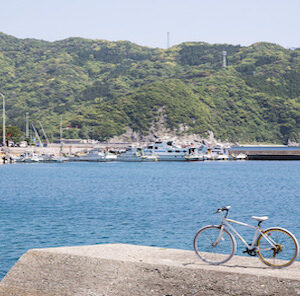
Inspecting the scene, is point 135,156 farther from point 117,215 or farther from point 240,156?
point 117,215

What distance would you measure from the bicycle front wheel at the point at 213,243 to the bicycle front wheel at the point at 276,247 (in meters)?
0.64

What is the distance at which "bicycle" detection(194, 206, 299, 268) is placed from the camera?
34.1 ft

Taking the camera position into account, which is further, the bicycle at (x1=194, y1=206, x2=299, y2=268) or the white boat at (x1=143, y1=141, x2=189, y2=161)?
the white boat at (x1=143, y1=141, x2=189, y2=161)

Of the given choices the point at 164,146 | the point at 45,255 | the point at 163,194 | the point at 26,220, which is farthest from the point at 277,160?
the point at 45,255

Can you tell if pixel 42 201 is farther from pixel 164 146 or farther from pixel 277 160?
pixel 277 160

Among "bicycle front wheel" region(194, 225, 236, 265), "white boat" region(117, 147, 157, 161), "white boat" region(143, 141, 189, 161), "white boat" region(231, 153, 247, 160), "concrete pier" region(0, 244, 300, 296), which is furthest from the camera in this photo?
"white boat" region(231, 153, 247, 160)

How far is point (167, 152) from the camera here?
162m

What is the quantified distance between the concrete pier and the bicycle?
22 centimetres

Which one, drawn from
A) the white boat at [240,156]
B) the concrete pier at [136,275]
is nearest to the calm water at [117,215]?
the concrete pier at [136,275]

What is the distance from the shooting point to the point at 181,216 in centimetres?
3753

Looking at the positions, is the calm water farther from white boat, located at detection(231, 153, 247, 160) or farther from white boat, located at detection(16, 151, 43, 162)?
white boat, located at detection(231, 153, 247, 160)

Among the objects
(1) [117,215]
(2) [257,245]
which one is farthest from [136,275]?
(1) [117,215]

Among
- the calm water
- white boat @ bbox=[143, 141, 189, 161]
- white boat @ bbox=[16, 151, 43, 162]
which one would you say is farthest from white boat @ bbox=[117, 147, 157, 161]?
the calm water

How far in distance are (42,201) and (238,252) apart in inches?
1207
